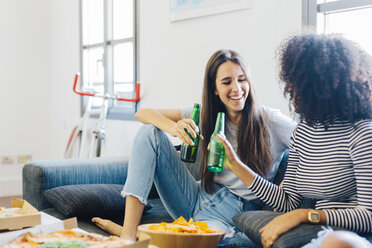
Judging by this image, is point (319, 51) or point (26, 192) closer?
point (319, 51)

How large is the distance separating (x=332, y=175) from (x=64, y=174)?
1418 millimetres

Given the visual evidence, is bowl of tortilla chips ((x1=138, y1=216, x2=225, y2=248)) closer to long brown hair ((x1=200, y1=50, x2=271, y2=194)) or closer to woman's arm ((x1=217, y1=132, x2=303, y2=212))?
woman's arm ((x1=217, y1=132, x2=303, y2=212))

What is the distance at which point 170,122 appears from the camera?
1942 mm

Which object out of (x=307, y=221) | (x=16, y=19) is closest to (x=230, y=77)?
(x=307, y=221)


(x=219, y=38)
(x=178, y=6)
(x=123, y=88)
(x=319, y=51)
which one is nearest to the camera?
(x=319, y=51)

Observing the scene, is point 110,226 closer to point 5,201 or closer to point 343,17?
point 343,17

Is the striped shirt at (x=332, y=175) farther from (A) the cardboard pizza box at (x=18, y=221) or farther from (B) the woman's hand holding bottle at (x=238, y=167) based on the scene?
(A) the cardboard pizza box at (x=18, y=221)

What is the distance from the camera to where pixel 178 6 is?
317cm

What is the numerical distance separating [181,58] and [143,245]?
2297 mm

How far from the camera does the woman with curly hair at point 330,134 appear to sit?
1299mm

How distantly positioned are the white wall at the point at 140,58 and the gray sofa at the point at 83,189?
78cm

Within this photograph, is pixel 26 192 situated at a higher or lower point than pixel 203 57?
lower

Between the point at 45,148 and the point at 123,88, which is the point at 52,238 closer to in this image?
the point at 123,88

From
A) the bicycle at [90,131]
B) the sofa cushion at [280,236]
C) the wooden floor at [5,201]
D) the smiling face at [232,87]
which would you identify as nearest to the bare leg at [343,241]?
the sofa cushion at [280,236]
